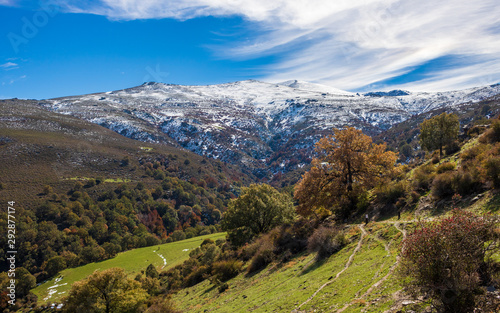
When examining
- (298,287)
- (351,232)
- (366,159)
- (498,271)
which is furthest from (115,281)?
(498,271)

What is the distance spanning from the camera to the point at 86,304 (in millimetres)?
29172

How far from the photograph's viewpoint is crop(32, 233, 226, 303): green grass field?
230ft

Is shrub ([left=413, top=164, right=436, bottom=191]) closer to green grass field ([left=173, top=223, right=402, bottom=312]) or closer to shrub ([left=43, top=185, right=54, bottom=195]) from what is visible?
green grass field ([left=173, top=223, right=402, bottom=312])

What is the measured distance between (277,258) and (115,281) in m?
20.5

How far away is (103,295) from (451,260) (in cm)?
3562

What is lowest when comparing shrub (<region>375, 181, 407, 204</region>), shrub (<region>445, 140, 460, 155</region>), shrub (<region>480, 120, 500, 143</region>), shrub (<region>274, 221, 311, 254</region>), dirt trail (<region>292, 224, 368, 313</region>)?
shrub (<region>274, 221, 311, 254</region>)

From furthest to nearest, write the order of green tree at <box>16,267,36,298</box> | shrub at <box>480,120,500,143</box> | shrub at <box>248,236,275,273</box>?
1. green tree at <box>16,267,36,298</box>
2. shrub at <box>248,236,275,273</box>
3. shrub at <box>480,120,500,143</box>

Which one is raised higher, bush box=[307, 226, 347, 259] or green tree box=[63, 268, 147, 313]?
bush box=[307, 226, 347, 259]

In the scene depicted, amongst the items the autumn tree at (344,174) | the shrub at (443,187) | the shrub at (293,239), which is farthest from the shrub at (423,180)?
the shrub at (293,239)

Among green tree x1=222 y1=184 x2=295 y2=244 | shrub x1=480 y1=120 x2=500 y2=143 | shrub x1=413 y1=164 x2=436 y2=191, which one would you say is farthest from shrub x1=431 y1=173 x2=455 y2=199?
green tree x1=222 y1=184 x2=295 y2=244

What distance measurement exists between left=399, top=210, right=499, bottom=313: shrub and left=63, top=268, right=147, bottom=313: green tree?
32844mm

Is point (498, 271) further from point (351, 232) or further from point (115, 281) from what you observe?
point (115, 281)

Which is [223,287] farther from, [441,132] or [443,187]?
[441,132]

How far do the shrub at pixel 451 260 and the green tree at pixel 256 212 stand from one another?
33.2 metres
